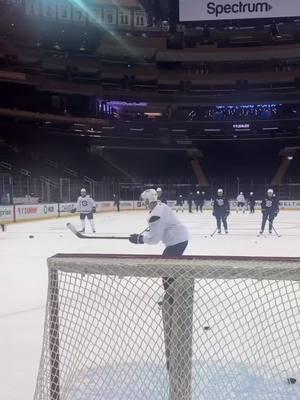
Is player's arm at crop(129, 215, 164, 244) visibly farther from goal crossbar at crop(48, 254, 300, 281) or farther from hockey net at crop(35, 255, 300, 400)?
goal crossbar at crop(48, 254, 300, 281)

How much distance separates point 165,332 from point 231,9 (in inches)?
137

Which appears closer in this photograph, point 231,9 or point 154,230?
point 154,230

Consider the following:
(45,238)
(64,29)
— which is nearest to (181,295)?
(45,238)

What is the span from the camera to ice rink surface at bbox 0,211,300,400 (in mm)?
3163

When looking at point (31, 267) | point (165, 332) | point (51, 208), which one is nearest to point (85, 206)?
point (51, 208)

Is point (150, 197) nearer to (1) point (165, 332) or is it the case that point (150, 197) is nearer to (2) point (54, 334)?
(1) point (165, 332)

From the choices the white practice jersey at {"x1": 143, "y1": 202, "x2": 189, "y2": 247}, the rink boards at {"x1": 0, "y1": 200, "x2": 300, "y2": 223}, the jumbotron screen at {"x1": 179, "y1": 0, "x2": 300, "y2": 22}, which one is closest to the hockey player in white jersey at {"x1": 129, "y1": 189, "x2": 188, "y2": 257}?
the white practice jersey at {"x1": 143, "y1": 202, "x2": 189, "y2": 247}

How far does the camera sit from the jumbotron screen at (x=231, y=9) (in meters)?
4.80

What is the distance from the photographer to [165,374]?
7.93ft

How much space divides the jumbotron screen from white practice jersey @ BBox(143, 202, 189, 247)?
89.6 inches

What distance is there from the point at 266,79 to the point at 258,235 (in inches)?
843

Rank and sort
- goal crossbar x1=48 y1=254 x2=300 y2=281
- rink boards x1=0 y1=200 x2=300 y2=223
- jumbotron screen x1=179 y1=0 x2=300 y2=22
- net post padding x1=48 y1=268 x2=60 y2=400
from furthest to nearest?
rink boards x1=0 y1=200 x2=300 y2=223
jumbotron screen x1=179 y1=0 x2=300 y2=22
net post padding x1=48 y1=268 x2=60 y2=400
goal crossbar x1=48 y1=254 x2=300 y2=281

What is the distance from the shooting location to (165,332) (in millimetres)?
2512

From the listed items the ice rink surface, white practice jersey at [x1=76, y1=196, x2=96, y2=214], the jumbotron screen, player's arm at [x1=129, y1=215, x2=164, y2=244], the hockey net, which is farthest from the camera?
white practice jersey at [x1=76, y1=196, x2=96, y2=214]
